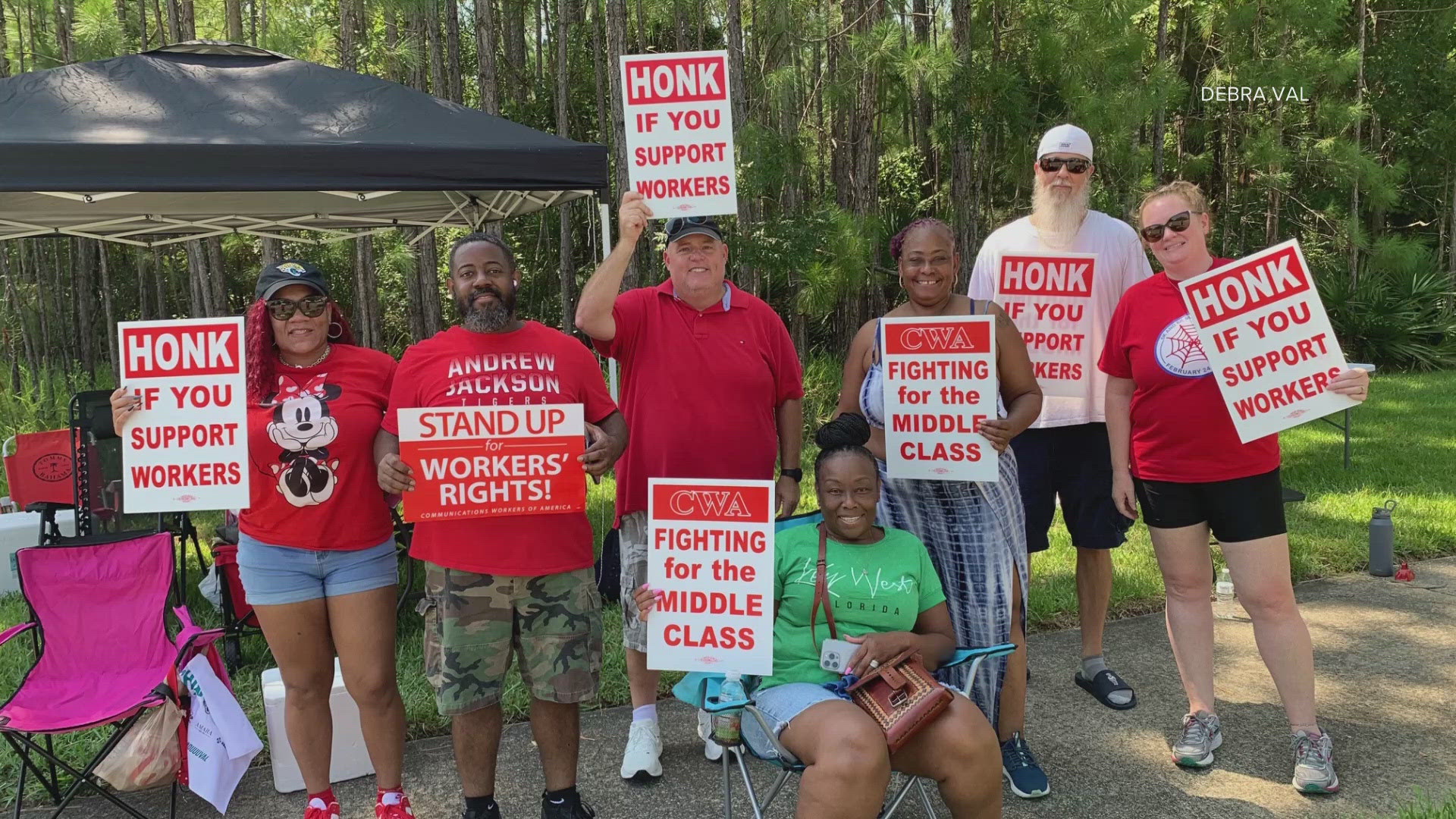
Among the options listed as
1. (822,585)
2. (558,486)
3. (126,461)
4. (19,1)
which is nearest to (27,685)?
(126,461)

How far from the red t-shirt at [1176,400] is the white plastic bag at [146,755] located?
3.33 m

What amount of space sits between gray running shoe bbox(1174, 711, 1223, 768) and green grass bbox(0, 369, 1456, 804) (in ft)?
2.07

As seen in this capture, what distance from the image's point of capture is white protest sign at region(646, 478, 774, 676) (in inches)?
102

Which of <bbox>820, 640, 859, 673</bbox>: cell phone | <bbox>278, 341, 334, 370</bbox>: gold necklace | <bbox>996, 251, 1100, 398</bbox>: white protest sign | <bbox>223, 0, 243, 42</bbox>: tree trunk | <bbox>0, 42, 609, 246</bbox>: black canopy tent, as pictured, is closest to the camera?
<bbox>820, 640, 859, 673</bbox>: cell phone

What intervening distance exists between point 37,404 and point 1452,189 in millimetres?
22134

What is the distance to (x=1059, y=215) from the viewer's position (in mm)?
Result: 3570

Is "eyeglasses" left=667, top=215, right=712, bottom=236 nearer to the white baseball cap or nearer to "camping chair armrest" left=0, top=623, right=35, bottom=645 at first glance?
the white baseball cap

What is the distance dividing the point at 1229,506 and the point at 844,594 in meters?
1.39

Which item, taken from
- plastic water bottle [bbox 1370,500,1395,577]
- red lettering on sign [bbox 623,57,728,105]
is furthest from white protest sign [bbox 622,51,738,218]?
plastic water bottle [bbox 1370,500,1395,577]

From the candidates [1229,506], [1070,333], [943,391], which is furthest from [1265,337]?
Result: [943,391]

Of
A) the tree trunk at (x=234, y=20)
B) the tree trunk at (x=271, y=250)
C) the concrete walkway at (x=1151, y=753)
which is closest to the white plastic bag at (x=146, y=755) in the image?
the concrete walkway at (x=1151, y=753)

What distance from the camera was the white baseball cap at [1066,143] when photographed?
3553 millimetres

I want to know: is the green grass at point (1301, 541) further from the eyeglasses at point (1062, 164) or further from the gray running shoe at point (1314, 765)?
the eyeglasses at point (1062, 164)

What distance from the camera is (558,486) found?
2766 mm
